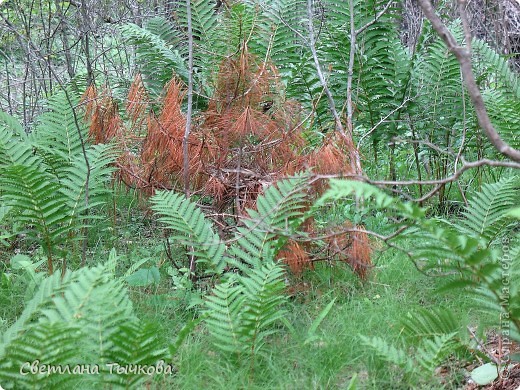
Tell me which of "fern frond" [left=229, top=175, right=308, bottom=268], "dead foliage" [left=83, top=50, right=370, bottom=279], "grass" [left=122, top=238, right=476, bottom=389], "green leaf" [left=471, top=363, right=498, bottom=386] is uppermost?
"dead foliage" [left=83, top=50, right=370, bottom=279]

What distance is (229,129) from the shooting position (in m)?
3.63

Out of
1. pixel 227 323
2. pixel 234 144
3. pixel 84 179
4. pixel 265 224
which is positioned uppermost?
pixel 84 179

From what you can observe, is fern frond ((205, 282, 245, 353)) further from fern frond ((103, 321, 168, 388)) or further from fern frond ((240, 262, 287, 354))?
fern frond ((103, 321, 168, 388))

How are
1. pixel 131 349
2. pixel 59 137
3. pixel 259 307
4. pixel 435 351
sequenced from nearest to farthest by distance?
pixel 131 349, pixel 435 351, pixel 259 307, pixel 59 137

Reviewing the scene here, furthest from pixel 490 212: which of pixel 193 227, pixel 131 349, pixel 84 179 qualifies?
pixel 84 179

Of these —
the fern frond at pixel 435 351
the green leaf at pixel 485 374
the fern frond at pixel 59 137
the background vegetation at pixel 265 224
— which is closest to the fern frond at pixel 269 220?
the background vegetation at pixel 265 224

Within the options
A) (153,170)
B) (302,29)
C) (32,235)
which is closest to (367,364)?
(153,170)

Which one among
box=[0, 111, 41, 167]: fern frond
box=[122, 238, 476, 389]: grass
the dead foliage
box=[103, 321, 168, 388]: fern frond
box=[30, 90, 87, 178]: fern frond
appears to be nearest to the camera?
box=[103, 321, 168, 388]: fern frond

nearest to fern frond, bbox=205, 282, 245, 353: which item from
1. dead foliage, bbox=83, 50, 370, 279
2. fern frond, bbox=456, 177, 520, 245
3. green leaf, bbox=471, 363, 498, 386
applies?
dead foliage, bbox=83, 50, 370, 279

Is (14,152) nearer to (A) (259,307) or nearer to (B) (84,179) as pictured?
(B) (84,179)

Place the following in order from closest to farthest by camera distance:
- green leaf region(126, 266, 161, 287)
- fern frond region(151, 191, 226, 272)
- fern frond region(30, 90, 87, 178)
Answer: fern frond region(151, 191, 226, 272) < green leaf region(126, 266, 161, 287) < fern frond region(30, 90, 87, 178)

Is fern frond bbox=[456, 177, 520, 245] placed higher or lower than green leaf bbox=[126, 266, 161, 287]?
lower

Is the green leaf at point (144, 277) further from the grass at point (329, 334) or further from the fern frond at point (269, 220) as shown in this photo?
the fern frond at point (269, 220)

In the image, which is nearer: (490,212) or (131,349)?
(131,349)
